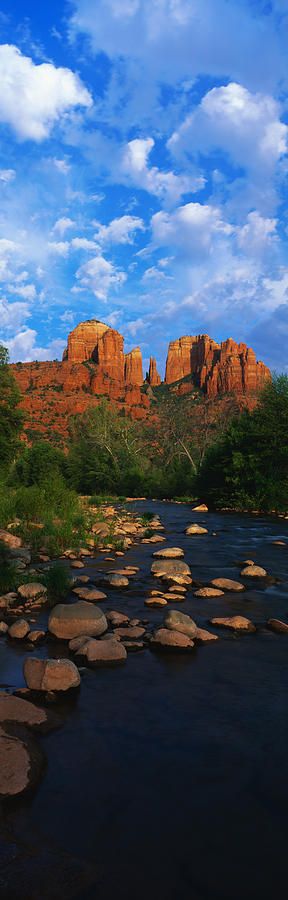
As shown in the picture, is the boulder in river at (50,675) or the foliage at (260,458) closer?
the boulder in river at (50,675)

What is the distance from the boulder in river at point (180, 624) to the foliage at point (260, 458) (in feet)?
68.9

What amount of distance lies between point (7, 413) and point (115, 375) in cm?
11982

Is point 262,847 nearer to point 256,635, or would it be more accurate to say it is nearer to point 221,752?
point 221,752

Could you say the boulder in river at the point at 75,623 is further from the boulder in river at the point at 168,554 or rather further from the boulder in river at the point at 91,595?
the boulder in river at the point at 168,554

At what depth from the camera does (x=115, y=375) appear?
142 m

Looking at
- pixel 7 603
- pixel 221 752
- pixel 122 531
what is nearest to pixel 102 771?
pixel 221 752

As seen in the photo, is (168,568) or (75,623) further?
(168,568)

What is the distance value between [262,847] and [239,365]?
13178cm

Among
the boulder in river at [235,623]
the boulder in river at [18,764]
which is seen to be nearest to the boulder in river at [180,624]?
the boulder in river at [235,623]

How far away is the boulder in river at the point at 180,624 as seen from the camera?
6199 mm

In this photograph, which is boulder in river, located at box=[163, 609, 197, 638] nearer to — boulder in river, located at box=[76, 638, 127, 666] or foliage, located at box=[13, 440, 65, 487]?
boulder in river, located at box=[76, 638, 127, 666]

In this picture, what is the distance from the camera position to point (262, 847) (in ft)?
9.18

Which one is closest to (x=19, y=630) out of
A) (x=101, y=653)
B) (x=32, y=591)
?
(x=101, y=653)

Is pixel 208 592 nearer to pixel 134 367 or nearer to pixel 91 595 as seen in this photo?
pixel 91 595
